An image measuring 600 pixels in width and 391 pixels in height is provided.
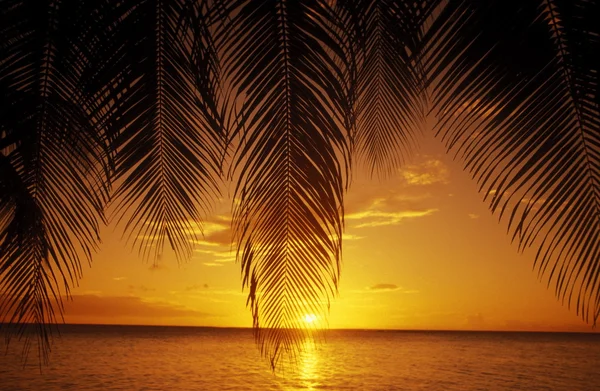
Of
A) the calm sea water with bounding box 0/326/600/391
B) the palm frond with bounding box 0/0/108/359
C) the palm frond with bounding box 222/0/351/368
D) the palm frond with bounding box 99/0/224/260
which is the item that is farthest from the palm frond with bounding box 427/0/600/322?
the calm sea water with bounding box 0/326/600/391

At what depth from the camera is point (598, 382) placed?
78.0 ft

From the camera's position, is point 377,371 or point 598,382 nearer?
point 598,382

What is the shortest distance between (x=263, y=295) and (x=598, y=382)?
28.3m

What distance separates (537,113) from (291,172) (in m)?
0.81

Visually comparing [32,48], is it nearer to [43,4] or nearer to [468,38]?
[43,4]

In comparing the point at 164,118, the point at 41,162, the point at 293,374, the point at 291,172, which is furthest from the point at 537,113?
the point at 293,374

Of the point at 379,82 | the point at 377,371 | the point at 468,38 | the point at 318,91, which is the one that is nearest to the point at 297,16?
the point at 318,91

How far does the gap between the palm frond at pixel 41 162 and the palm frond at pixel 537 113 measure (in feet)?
4.51

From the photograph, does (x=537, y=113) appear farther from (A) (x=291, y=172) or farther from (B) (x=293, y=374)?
(B) (x=293, y=374)

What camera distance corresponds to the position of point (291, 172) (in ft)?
5.58

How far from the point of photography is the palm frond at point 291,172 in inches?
65.6

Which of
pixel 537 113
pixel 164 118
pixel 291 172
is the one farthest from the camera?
pixel 164 118

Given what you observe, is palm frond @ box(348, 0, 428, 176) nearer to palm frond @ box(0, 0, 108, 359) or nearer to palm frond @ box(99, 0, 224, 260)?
palm frond @ box(99, 0, 224, 260)

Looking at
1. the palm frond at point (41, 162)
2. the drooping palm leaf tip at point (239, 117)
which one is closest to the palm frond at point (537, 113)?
the drooping palm leaf tip at point (239, 117)
